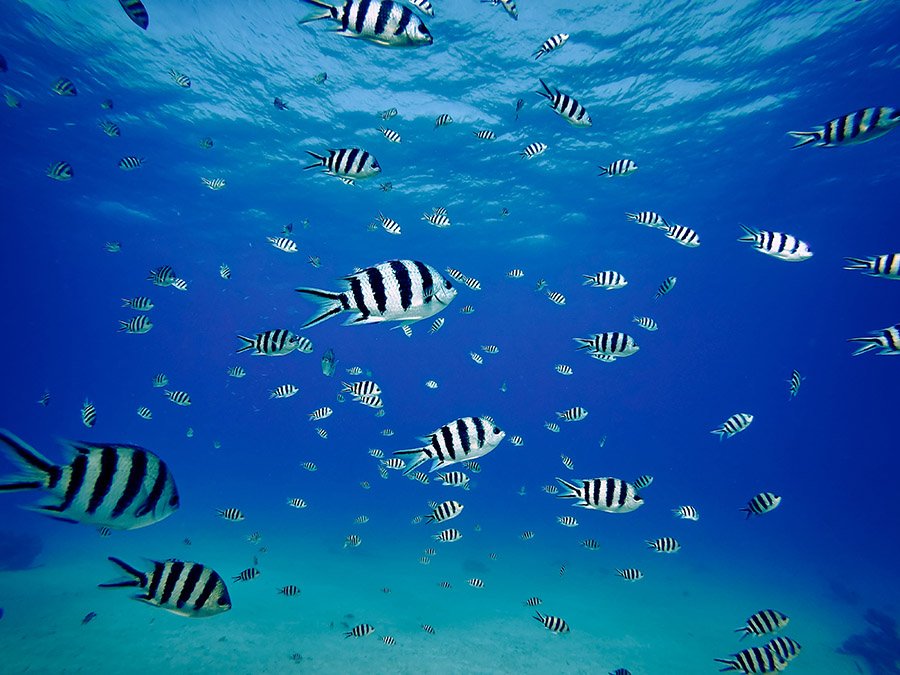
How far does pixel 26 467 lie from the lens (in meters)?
2.34

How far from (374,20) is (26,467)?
4025mm

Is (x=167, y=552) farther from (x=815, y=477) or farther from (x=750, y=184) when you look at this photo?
(x=815, y=477)

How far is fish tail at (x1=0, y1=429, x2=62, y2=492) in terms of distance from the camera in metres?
2.24

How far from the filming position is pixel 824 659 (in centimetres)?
1531

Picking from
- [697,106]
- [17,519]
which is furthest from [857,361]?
[17,519]

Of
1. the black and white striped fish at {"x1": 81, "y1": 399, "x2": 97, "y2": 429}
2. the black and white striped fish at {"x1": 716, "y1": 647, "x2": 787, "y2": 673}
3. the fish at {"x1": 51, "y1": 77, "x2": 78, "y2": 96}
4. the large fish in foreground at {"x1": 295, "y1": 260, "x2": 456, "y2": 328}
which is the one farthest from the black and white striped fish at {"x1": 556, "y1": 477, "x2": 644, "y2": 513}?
the fish at {"x1": 51, "y1": 77, "x2": 78, "y2": 96}

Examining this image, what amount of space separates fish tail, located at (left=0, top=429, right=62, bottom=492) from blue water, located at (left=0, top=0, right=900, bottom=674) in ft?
37.5

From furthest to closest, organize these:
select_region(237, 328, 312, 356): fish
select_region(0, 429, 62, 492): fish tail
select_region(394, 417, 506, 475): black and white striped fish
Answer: select_region(237, 328, 312, 356): fish → select_region(394, 417, 506, 475): black and white striped fish → select_region(0, 429, 62, 492): fish tail

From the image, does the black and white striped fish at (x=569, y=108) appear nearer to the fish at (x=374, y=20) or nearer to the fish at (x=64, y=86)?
the fish at (x=374, y=20)

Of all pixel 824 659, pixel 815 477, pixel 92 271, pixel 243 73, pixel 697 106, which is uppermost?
pixel 697 106

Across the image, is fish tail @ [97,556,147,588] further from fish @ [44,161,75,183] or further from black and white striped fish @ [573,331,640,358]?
fish @ [44,161,75,183]

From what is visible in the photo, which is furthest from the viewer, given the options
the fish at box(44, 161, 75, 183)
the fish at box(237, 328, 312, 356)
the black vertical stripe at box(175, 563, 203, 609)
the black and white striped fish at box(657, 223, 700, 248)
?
the fish at box(44, 161, 75, 183)

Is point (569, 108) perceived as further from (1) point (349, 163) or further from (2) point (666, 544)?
(2) point (666, 544)

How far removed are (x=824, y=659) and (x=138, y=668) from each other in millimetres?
20802
